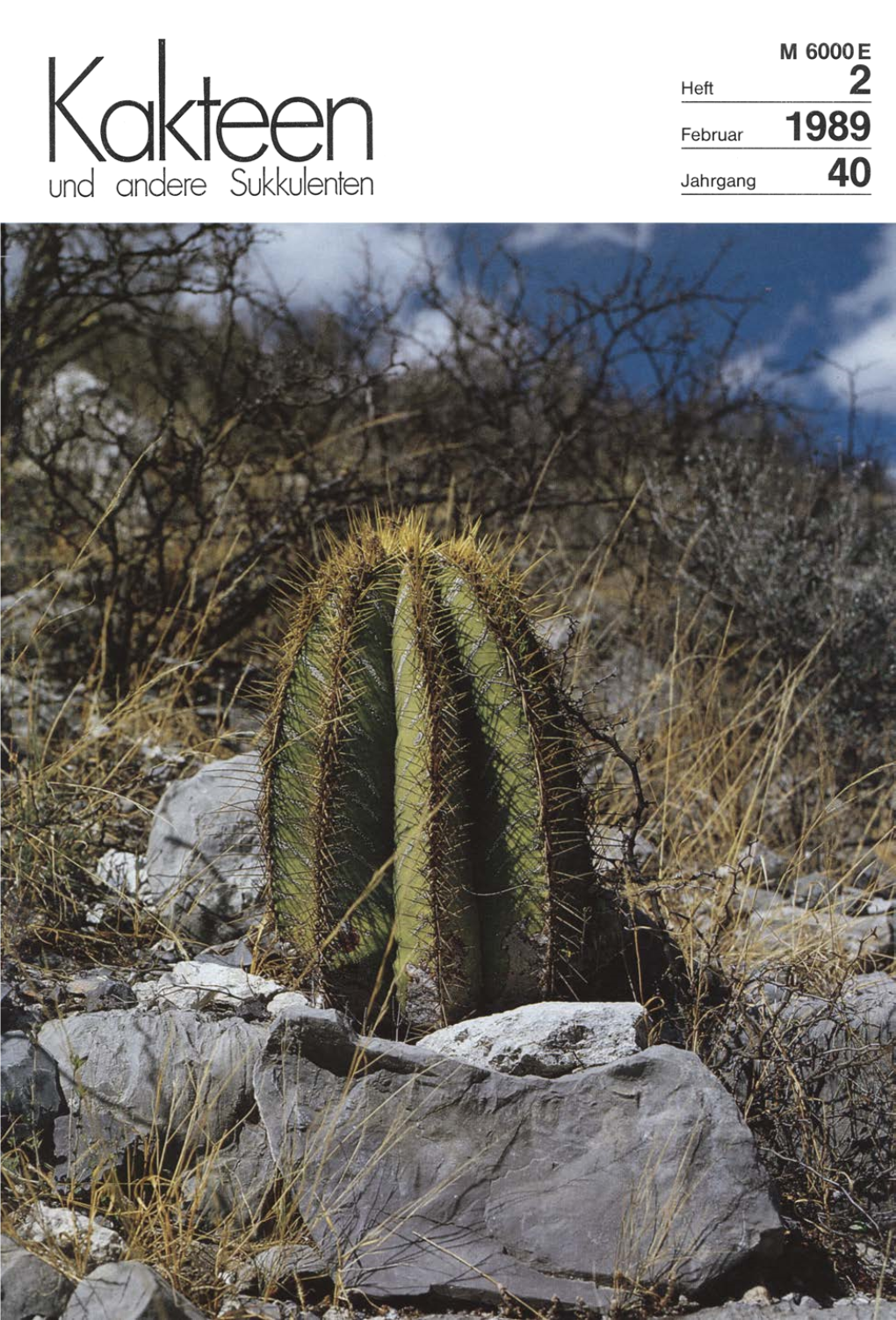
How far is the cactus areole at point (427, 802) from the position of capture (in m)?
2.52

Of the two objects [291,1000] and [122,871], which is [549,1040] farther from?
[122,871]

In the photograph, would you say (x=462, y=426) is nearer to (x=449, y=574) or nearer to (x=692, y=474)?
(x=692, y=474)

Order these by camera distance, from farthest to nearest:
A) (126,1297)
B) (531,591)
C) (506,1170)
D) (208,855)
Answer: (531,591)
(208,855)
(506,1170)
(126,1297)

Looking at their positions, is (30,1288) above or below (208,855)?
below

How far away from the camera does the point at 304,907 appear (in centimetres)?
260

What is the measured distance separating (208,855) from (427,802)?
39.6 inches

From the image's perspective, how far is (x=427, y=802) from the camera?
2.47 meters

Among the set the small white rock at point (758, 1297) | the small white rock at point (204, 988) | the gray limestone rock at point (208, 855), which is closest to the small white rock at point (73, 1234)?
the small white rock at point (204, 988)

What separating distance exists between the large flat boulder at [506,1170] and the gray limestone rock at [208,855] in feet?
2.65

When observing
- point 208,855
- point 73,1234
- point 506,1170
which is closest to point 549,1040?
point 506,1170

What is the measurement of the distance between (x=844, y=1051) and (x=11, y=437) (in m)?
4.11

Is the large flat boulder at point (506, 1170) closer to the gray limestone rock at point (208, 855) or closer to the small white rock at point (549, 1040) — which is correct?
the small white rock at point (549, 1040)

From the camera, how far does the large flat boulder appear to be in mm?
2168
